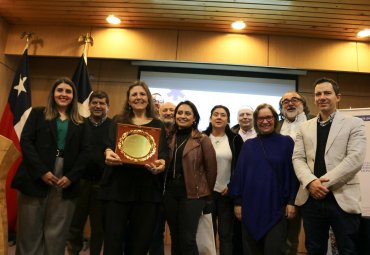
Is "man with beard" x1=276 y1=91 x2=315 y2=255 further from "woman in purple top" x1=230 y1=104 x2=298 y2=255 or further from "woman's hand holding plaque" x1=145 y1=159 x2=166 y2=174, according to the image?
"woman's hand holding plaque" x1=145 y1=159 x2=166 y2=174

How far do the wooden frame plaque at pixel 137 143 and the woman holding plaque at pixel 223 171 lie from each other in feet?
3.32

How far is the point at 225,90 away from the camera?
5289 mm

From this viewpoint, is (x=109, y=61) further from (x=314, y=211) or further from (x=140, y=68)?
(x=314, y=211)

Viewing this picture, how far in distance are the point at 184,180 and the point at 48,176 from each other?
0.99 m

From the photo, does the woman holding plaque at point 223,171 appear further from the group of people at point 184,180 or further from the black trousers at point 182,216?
the black trousers at point 182,216

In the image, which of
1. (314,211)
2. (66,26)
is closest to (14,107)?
(66,26)

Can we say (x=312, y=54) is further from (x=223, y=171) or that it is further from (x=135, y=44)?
(x=223, y=171)

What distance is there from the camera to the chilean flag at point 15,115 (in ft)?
14.3

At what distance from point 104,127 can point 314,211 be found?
78.2 inches

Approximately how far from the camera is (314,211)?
2.23 metres

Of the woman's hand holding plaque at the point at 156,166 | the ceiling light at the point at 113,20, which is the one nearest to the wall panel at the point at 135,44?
the ceiling light at the point at 113,20

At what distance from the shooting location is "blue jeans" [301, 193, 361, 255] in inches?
83.1

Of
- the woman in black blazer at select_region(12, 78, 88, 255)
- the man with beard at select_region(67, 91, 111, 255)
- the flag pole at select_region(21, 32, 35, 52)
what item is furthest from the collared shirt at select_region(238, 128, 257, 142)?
the flag pole at select_region(21, 32, 35, 52)

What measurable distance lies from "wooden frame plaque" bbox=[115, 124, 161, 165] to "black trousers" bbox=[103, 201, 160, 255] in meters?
0.30
